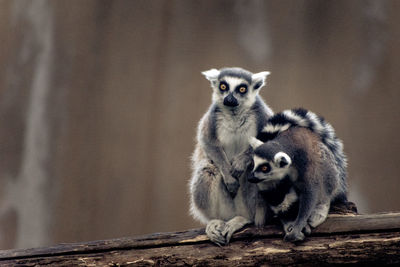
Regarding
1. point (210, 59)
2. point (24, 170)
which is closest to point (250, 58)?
point (210, 59)

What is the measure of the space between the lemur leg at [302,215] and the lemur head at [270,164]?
0.19 m

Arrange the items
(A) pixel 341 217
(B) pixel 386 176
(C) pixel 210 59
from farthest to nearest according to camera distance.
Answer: (C) pixel 210 59
(B) pixel 386 176
(A) pixel 341 217

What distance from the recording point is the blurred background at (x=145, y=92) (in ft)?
18.3

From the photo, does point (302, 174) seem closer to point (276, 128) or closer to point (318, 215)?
point (318, 215)

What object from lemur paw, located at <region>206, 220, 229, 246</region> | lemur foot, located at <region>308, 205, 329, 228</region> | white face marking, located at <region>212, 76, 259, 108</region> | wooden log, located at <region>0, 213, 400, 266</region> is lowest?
wooden log, located at <region>0, 213, 400, 266</region>

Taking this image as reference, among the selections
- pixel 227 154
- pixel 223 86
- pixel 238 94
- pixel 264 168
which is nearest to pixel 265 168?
pixel 264 168

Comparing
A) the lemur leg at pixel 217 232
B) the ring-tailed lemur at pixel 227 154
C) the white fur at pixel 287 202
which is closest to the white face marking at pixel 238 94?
the ring-tailed lemur at pixel 227 154

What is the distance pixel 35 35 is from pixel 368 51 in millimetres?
3892

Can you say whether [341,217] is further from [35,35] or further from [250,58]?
[35,35]

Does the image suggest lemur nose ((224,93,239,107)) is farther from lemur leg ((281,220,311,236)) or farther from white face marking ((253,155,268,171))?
lemur leg ((281,220,311,236))

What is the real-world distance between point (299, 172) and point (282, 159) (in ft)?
0.73

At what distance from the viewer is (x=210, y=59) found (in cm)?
579

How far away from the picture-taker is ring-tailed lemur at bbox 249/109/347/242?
10.5 ft

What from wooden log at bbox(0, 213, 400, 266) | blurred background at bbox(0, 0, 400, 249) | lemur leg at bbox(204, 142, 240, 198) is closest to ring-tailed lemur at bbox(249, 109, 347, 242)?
wooden log at bbox(0, 213, 400, 266)
